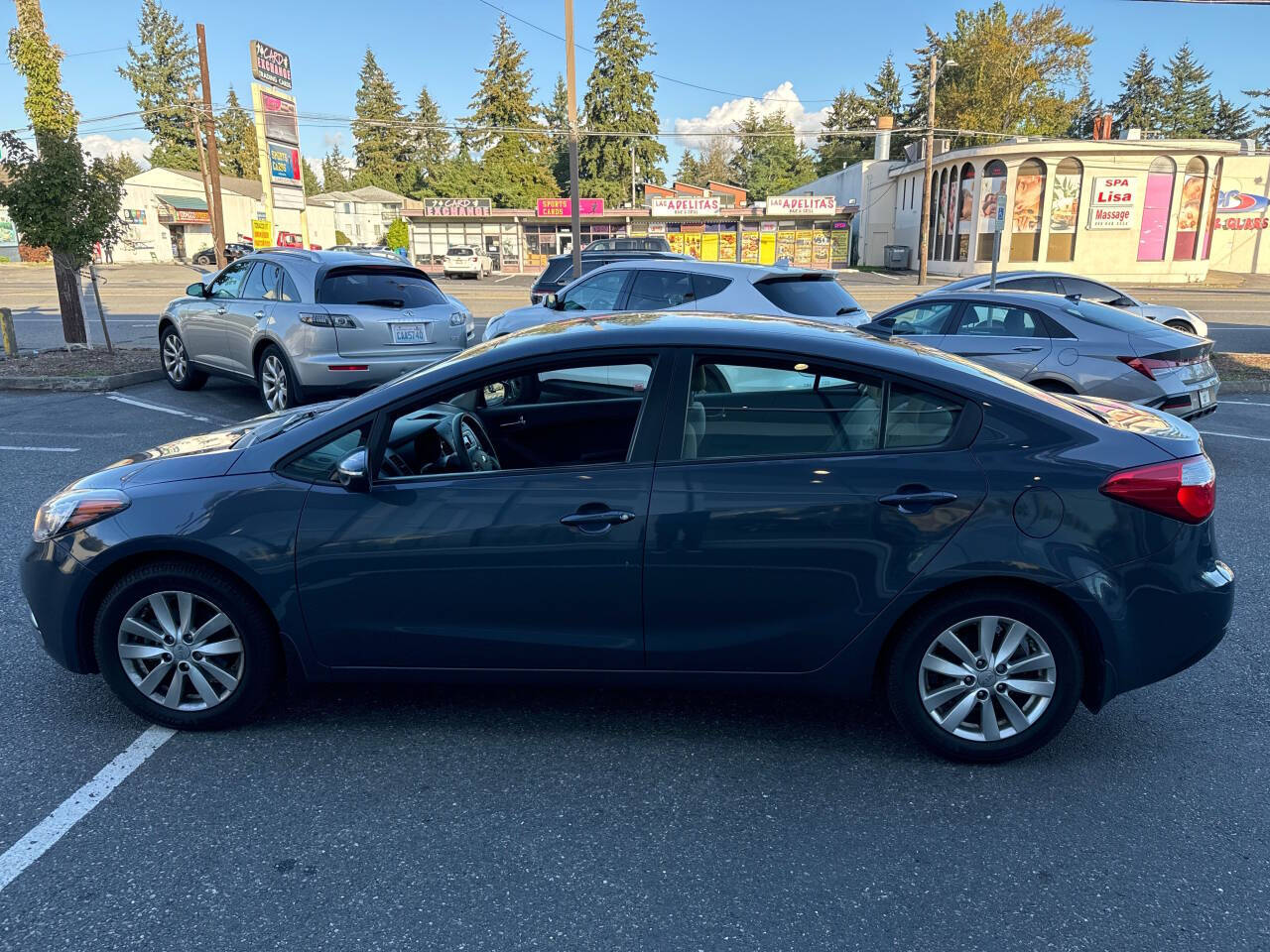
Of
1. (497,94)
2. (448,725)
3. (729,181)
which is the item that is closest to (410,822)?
(448,725)

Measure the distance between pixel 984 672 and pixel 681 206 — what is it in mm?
49625

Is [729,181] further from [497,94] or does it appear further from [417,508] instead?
[417,508]

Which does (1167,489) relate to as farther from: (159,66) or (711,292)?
(159,66)

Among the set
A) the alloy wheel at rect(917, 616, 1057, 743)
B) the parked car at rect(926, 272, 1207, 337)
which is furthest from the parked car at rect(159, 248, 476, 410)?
the parked car at rect(926, 272, 1207, 337)

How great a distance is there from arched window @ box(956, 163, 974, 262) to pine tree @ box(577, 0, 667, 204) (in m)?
34.7

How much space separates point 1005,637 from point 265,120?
3479cm

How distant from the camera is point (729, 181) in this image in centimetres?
10100

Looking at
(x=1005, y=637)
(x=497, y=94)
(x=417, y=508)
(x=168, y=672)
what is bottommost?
(x=168, y=672)

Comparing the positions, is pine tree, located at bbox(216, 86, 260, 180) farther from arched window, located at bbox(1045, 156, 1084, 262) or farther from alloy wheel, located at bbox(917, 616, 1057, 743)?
alloy wheel, located at bbox(917, 616, 1057, 743)

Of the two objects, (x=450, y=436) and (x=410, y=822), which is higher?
(x=450, y=436)

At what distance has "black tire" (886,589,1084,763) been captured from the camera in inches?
123

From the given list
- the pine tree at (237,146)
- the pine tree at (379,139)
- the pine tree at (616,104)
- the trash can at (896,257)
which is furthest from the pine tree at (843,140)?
the pine tree at (237,146)

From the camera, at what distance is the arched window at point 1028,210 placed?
39469 mm

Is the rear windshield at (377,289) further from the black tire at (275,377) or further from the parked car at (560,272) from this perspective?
the parked car at (560,272)
